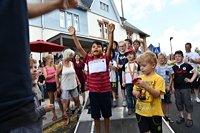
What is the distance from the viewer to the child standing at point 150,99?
7.30ft

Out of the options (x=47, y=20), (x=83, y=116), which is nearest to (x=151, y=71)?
(x=83, y=116)

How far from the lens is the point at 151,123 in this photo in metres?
2.27

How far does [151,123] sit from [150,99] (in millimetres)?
391

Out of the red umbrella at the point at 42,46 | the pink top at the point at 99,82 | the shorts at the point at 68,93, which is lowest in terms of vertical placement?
the shorts at the point at 68,93

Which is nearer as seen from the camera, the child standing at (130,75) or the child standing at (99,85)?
the child standing at (99,85)

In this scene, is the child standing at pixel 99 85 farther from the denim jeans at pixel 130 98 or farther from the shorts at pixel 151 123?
the denim jeans at pixel 130 98

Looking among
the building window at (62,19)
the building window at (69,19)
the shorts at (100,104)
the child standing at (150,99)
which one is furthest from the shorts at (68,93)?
the building window at (69,19)

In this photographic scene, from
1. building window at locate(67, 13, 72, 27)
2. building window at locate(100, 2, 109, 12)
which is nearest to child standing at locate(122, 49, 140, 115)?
building window at locate(67, 13, 72, 27)

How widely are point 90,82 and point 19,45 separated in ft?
7.56

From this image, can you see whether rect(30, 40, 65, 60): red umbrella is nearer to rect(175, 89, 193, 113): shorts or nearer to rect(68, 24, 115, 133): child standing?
rect(68, 24, 115, 133): child standing

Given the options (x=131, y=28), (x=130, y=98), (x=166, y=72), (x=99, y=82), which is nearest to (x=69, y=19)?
(x=131, y=28)

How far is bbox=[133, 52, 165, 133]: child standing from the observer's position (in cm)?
223

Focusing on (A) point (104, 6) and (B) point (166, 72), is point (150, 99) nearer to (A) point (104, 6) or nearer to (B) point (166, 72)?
(B) point (166, 72)

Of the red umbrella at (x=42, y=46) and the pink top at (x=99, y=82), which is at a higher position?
the red umbrella at (x=42, y=46)
